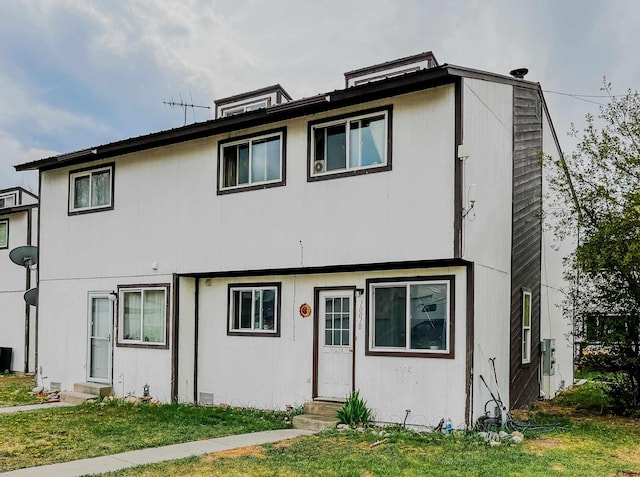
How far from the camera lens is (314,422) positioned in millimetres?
10320

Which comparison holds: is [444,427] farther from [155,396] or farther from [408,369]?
[155,396]

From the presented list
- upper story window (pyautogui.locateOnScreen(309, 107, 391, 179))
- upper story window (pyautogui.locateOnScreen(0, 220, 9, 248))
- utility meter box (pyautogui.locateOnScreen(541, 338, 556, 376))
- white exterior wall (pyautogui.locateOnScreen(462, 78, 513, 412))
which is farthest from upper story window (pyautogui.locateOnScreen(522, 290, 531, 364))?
upper story window (pyautogui.locateOnScreen(0, 220, 9, 248))

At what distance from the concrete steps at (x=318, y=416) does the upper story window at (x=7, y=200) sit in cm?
1824

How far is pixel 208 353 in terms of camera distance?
13117 millimetres

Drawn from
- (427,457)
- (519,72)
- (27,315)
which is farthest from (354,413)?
(27,315)

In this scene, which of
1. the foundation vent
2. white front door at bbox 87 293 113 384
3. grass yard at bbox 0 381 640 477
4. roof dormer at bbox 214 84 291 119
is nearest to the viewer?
grass yard at bbox 0 381 640 477

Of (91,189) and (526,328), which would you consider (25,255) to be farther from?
(526,328)

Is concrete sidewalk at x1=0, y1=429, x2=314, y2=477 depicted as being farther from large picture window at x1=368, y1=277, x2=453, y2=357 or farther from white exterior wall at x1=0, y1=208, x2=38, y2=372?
white exterior wall at x1=0, y1=208, x2=38, y2=372

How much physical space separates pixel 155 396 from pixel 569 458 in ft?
27.9

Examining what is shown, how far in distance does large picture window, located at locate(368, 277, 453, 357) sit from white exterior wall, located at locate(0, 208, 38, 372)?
14535 millimetres

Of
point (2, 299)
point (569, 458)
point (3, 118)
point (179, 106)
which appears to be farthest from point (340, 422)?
point (3, 118)

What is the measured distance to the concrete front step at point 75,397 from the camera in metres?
13.5

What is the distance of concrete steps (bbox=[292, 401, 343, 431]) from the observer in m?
10.3

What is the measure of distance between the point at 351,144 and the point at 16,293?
51.1 feet
